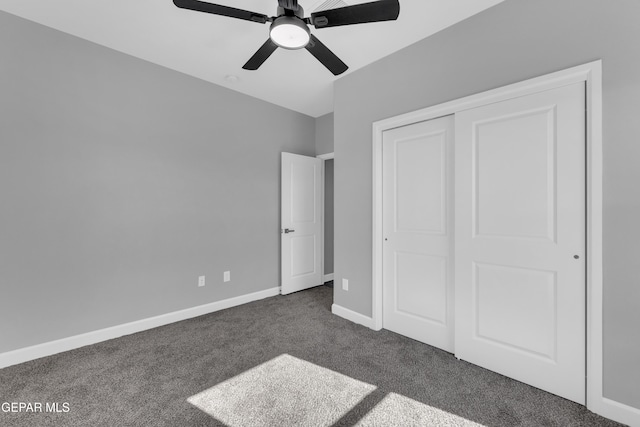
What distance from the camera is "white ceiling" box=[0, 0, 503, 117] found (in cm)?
202

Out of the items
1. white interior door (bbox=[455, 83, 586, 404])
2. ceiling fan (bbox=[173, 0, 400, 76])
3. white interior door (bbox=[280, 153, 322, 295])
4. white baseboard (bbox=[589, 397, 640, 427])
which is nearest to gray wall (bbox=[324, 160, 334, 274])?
white interior door (bbox=[280, 153, 322, 295])

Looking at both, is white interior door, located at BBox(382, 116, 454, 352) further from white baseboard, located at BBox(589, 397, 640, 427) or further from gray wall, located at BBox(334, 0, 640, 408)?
white baseboard, located at BBox(589, 397, 640, 427)

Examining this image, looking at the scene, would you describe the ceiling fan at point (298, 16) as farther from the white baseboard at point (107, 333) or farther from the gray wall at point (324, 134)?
the white baseboard at point (107, 333)

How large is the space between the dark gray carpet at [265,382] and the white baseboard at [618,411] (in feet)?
0.17

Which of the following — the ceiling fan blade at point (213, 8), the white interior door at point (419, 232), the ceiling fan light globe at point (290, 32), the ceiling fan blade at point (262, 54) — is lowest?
the white interior door at point (419, 232)

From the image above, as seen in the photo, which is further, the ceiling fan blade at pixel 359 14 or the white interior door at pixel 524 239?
the white interior door at pixel 524 239

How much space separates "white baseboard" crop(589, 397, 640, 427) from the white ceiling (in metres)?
2.65

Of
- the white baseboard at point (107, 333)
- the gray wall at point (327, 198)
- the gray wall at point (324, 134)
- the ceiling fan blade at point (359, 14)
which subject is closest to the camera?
the ceiling fan blade at point (359, 14)

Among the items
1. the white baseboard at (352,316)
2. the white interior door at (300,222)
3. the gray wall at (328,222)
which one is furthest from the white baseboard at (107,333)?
the gray wall at (328,222)

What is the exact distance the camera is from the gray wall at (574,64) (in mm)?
1502

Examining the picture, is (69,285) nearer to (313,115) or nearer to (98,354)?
(98,354)

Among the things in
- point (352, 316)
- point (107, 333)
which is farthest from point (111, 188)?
point (352, 316)

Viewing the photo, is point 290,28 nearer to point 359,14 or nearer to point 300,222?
point 359,14

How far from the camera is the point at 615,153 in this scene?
154 centimetres
